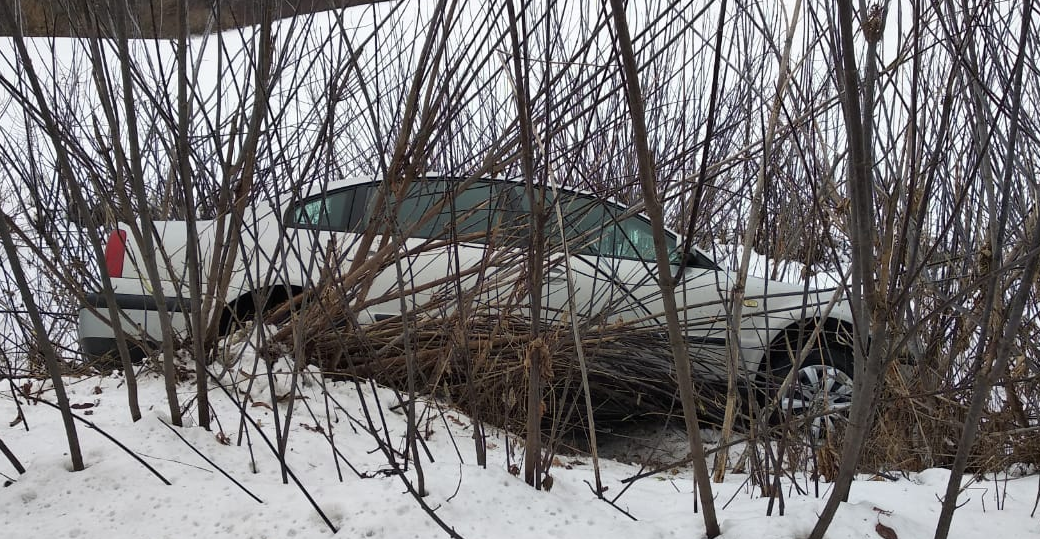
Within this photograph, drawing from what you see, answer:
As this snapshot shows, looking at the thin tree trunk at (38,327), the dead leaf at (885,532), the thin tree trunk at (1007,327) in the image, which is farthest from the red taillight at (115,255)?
the thin tree trunk at (1007,327)

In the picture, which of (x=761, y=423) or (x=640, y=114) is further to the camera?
(x=761, y=423)

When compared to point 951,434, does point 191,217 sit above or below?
above

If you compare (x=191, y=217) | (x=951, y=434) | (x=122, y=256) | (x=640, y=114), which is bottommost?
(x=951, y=434)

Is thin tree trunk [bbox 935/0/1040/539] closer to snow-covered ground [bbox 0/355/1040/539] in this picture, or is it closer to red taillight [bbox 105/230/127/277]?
snow-covered ground [bbox 0/355/1040/539]

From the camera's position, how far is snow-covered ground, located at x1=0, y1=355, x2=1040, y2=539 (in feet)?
5.39

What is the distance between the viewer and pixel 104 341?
364 cm

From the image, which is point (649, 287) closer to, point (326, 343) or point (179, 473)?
point (326, 343)

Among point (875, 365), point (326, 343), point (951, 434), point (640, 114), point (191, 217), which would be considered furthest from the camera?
point (326, 343)

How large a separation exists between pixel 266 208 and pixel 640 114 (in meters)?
3.35

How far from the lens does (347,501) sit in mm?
1739

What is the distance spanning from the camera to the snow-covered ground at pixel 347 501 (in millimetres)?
1643

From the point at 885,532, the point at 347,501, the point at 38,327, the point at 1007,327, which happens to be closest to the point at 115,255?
the point at 38,327

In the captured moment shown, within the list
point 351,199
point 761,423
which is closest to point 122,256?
point 351,199

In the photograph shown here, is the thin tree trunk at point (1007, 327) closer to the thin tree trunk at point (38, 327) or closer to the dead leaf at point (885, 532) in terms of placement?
the dead leaf at point (885, 532)
